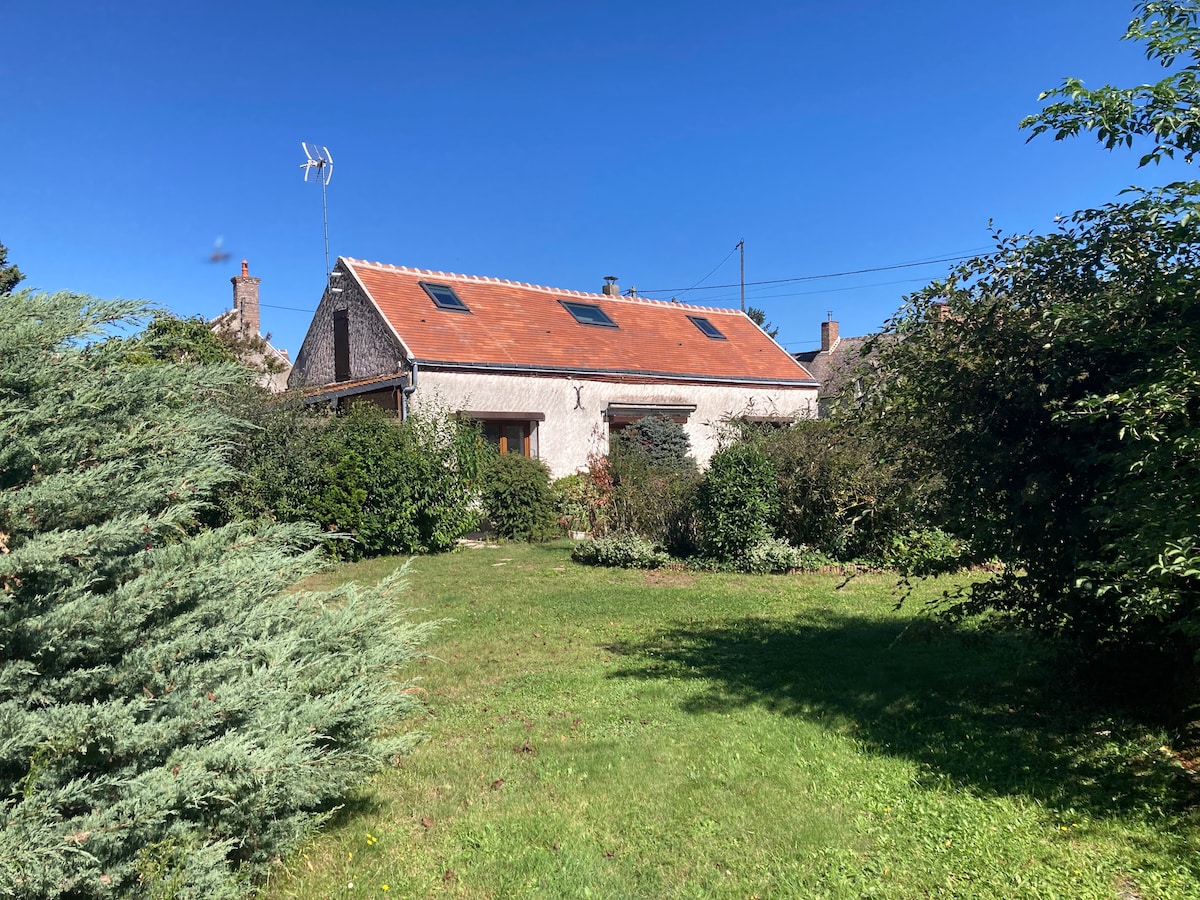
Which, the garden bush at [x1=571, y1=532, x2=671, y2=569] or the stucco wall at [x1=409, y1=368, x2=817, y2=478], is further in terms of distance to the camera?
the stucco wall at [x1=409, y1=368, x2=817, y2=478]

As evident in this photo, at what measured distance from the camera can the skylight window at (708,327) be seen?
22.6 metres

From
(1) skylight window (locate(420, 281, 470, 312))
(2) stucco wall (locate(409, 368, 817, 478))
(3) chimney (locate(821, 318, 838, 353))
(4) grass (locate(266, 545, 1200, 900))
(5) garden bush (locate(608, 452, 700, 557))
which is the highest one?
(3) chimney (locate(821, 318, 838, 353))

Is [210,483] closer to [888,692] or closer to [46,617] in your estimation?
[46,617]

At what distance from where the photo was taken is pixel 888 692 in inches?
218

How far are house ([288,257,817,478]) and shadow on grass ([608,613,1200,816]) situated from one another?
7963 mm

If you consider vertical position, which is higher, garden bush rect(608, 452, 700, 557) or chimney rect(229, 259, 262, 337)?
chimney rect(229, 259, 262, 337)

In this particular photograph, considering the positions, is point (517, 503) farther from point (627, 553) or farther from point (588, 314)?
point (588, 314)

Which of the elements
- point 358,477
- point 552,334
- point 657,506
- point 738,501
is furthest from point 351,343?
point 738,501

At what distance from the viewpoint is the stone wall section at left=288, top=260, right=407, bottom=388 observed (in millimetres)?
16403

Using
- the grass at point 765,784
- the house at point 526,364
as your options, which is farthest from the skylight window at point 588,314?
the grass at point 765,784

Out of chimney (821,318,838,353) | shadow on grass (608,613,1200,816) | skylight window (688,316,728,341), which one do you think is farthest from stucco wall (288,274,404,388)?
chimney (821,318,838,353)

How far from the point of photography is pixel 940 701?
210 inches

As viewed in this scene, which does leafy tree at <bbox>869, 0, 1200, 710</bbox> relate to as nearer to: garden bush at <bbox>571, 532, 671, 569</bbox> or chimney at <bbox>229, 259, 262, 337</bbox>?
garden bush at <bbox>571, 532, 671, 569</bbox>

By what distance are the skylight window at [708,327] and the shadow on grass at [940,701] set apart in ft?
51.0
